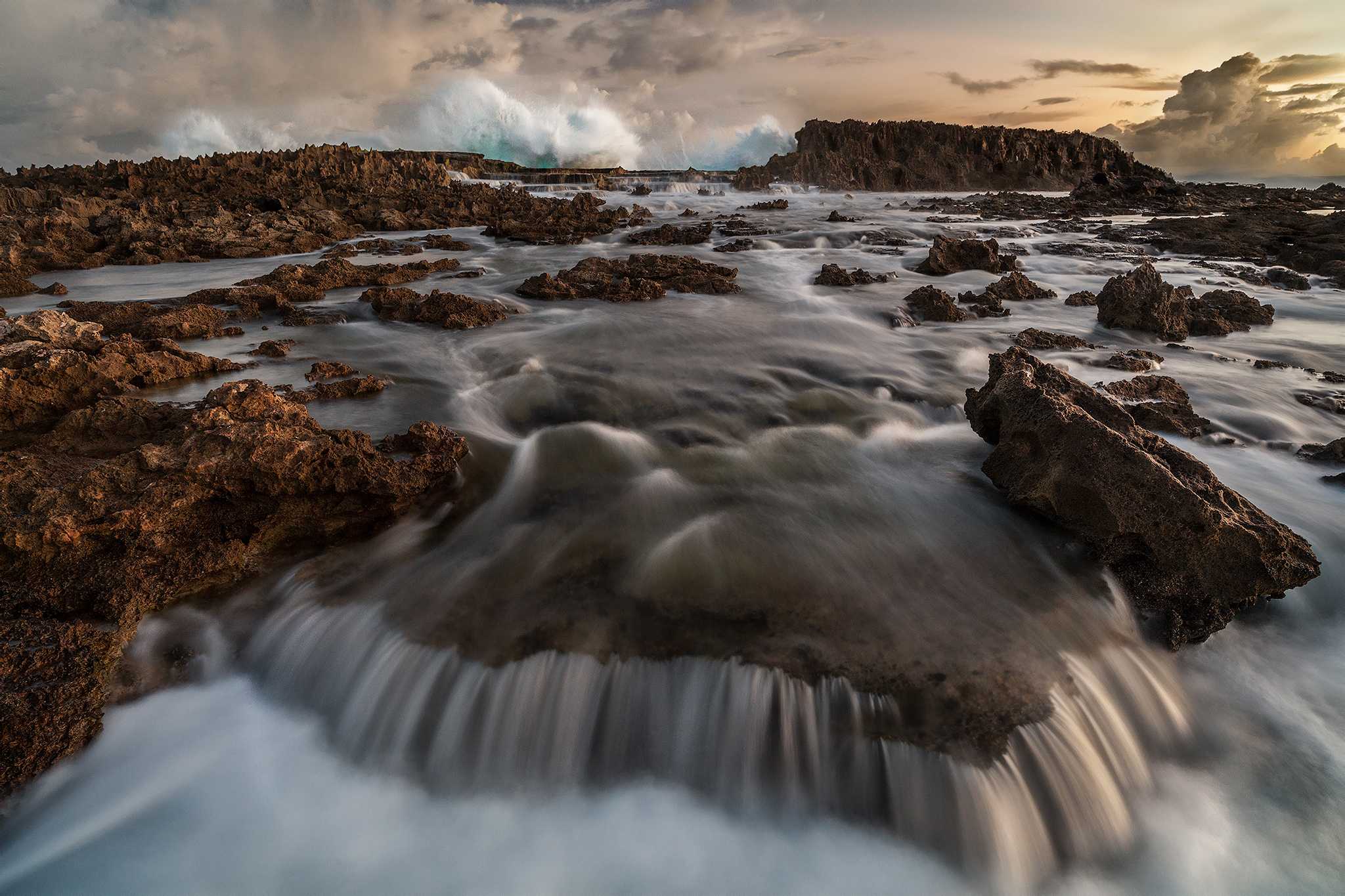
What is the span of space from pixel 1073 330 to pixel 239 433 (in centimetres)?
929

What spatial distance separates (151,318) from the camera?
7164mm

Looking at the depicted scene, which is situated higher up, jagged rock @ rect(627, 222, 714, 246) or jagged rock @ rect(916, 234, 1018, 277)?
jagged rock @ rect(627, 222, 714, 246)

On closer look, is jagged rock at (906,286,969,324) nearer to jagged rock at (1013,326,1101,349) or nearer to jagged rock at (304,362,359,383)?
jagged rock at (1013,326,1101,349)

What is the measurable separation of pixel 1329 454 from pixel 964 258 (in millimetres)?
8591

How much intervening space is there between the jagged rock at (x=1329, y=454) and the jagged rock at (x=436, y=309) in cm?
856

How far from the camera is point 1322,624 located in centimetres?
322

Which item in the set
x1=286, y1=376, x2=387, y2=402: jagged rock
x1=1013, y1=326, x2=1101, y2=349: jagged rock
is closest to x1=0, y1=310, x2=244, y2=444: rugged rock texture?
x1=286, y1=376, x2=387, y2=402: jagged rock

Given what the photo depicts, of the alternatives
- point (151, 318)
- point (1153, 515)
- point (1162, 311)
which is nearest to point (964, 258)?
point (1162, 311)

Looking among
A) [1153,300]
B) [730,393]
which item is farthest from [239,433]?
[1153,300]

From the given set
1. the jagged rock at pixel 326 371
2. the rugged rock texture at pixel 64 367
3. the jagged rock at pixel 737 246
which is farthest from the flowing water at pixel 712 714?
the jagged rock at pixel 737 246

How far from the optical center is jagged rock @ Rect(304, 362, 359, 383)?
5.73 metres

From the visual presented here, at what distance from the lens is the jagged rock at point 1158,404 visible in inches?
197

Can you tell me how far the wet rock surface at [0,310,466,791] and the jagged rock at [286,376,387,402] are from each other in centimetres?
94

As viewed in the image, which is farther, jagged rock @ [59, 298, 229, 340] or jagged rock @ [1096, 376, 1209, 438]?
jagged rock @ [59, 298, 229, 340]
